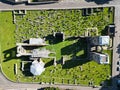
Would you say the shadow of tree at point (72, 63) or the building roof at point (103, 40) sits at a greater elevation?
the building roof at point (103, 40)

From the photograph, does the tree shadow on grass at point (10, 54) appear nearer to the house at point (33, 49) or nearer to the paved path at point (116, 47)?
the house at point (33, 49)

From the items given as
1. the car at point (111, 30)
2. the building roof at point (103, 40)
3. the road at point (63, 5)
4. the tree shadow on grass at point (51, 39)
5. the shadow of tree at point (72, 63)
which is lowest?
the shadow of tree at point (72, 63)

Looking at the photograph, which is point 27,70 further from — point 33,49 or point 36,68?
point 33,49

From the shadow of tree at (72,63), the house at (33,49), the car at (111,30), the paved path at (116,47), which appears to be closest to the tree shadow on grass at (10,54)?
the house at (33,49)

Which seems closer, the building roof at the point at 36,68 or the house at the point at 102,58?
the house at the point at 102,58

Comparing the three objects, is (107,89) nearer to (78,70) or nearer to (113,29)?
(78,70)

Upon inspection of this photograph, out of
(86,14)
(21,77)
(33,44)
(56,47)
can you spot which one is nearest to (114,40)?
(86,14)

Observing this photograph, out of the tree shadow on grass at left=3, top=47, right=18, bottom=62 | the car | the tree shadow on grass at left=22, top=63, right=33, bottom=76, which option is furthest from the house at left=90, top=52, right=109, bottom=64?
the tree shadow on grass at left=3, top=47, right=18, bottom=62
